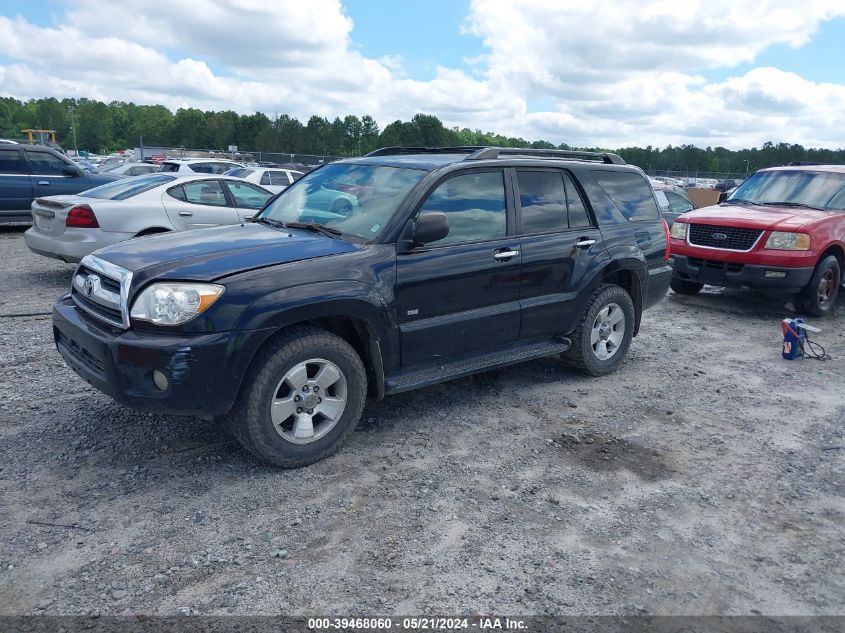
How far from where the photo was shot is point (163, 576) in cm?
309

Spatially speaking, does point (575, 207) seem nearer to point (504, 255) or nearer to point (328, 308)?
point (504, 255)

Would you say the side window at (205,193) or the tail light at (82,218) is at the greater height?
the side window at (205,193)

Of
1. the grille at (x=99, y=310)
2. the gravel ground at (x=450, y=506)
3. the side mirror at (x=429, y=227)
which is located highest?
the side mirror at (x=429, y=227)

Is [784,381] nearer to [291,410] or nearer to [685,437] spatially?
[685,437]

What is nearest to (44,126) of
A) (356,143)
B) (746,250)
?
(356,143)

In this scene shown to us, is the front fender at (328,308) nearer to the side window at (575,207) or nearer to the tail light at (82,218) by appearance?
the side window at (575,207)

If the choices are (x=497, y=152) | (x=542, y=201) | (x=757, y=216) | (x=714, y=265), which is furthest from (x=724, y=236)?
(x=497, y=152)

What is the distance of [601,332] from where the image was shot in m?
5.99

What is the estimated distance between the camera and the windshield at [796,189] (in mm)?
9305

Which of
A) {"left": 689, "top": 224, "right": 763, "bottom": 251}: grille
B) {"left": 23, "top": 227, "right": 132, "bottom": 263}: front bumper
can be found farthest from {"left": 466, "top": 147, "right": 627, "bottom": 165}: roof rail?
{"left": 23, "top": 227, "right": 132, "bottom": 263}: front bumper

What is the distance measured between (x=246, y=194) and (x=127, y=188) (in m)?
1.61

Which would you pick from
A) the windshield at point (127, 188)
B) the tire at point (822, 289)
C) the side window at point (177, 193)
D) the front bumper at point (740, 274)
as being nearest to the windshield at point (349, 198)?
the side window at point (177, 193)

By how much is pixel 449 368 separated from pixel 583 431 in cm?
106

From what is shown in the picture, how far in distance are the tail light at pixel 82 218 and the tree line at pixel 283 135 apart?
45.5 ft
